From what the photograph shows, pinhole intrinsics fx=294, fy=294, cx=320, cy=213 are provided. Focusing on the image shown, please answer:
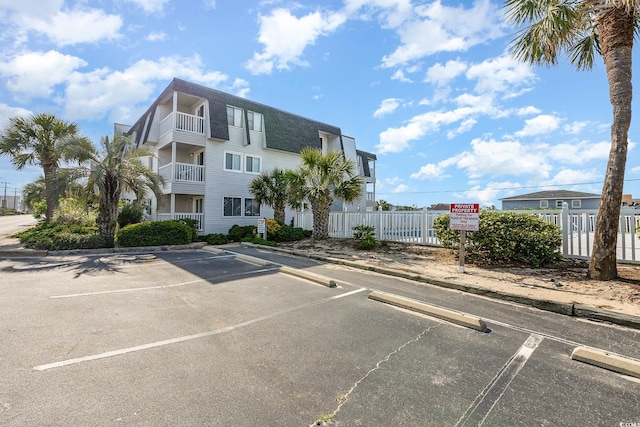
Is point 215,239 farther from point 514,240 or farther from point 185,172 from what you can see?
point 514,240

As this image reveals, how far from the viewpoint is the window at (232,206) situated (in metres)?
18.2

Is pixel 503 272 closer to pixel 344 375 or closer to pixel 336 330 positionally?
pixel 336 330

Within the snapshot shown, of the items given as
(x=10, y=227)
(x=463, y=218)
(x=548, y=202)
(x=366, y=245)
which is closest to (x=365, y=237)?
(x=366, y=245)

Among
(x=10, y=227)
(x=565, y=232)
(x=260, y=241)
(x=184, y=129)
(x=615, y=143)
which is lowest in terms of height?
(x=260, y=241)

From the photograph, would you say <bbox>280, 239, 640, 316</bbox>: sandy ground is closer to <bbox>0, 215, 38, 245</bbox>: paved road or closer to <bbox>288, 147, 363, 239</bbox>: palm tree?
<bbox>288, 147, 363, 239</bbox>: palm tree

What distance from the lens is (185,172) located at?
1697cm

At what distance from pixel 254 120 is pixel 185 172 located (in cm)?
584

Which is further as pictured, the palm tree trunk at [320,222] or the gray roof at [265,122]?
the gray roof at [265,122]

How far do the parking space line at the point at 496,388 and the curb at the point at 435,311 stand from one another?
607mm

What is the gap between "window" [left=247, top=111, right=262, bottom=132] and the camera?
19.5 m

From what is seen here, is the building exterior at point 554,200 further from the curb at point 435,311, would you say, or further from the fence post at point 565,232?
the curb at point 435,311

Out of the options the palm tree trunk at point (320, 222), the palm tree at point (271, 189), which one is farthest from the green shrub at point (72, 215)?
the palm tree trunk at point (320, 222)

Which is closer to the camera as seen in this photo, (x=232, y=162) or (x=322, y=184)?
(x=322, y=184)

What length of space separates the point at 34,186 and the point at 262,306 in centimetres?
3416
